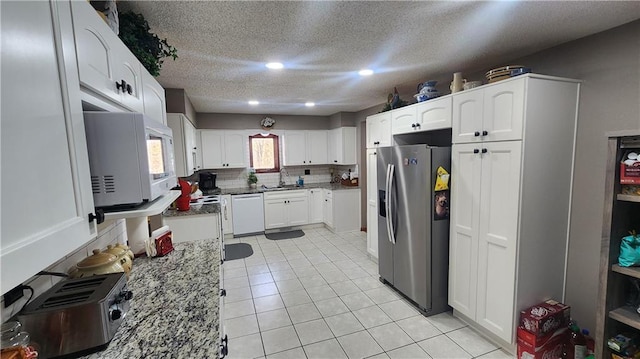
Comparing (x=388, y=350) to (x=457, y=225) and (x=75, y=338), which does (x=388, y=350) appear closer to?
(x=457, y=225)

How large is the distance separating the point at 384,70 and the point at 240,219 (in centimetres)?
369

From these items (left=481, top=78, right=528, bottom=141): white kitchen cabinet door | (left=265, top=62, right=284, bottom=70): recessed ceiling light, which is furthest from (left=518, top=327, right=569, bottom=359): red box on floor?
(left=265, top=62, right=284, bottom=70): recessed ceiling light

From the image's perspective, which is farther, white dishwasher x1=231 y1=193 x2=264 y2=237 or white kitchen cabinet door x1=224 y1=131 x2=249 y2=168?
white kitchen cabinet door x1=224 y1=131 x2=249 y2=168

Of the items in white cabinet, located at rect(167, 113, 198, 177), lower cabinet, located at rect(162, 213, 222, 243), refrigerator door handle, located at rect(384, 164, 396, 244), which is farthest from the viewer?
white cabinet, located at rect(167, 113, 198, 177)

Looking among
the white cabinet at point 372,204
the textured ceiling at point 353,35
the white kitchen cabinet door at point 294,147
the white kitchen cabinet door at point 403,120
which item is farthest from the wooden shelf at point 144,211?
the white kitchen cabinet door at point 294,147

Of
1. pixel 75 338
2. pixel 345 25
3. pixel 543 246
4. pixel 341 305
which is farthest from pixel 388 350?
pixel 345 25

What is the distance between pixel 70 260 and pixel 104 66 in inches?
40.1

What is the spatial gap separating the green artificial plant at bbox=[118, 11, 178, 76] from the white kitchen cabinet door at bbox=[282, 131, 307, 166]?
3.84m

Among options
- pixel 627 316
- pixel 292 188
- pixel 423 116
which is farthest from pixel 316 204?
pixel 627 316

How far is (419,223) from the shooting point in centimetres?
265

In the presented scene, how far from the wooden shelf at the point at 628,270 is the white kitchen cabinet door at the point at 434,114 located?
4.77 feet

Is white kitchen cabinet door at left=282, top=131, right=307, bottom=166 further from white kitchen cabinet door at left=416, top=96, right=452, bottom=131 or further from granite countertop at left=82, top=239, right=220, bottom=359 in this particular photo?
granite countertop at left=82, top=239, right=220, bottom=359

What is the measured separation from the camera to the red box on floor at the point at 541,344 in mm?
1963

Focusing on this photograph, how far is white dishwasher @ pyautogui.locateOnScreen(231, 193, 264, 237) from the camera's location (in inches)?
202
